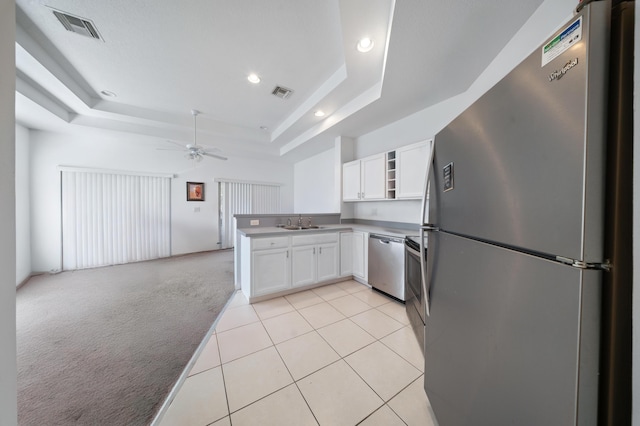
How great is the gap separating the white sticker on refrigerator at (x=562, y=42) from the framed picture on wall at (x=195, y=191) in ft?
18.2

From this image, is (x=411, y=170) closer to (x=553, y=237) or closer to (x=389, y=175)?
(x=389, y=175)

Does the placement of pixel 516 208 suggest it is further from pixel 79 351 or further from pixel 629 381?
pixel 79 351

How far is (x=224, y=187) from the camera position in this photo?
508 centimetres

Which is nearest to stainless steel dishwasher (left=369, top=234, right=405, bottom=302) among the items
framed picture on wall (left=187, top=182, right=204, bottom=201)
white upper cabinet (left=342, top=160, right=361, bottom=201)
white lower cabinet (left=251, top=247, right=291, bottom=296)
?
white upper cabinet (left=342, top=160, right=361, bottom=201)

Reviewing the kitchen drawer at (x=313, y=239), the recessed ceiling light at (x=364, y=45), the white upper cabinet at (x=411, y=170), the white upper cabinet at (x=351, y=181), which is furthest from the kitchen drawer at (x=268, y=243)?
the recessed ceiling light at (x=364, y=45)

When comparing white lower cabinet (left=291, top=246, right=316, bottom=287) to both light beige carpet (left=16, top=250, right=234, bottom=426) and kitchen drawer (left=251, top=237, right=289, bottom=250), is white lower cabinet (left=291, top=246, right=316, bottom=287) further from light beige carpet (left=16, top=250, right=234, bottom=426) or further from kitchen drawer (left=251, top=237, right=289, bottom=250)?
light beige carpet (left=16, top=250, right=234, bottom=426)

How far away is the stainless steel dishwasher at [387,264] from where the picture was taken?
94.3 inches

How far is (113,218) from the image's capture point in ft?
13.2

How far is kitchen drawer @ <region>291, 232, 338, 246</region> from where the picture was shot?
2.68 meters

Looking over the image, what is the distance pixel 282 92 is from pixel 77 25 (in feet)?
6.53

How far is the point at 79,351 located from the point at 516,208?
10.2 feet

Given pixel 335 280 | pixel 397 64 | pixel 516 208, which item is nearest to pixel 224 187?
pixel 335 280

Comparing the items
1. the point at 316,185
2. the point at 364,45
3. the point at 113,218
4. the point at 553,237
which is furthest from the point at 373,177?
the point at 113,218

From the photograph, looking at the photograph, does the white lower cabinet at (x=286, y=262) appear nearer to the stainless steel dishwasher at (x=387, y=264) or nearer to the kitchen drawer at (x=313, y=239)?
the kitchen drawer at (x=313, y=239)
